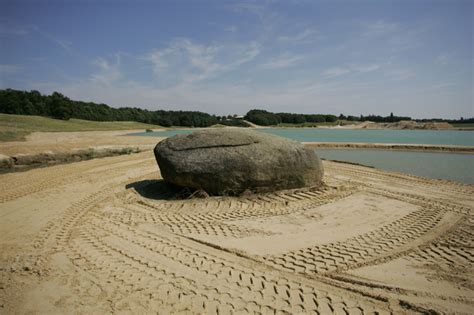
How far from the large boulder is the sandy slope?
0.52 m

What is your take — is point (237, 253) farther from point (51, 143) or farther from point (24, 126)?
point (24, 126)

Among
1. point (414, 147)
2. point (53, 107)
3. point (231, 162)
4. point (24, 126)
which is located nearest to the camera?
point (231, 162)

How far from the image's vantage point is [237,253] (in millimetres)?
5121

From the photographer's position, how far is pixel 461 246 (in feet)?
17.9

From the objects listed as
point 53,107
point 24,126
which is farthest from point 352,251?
point 53,107

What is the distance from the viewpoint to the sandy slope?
3762mm

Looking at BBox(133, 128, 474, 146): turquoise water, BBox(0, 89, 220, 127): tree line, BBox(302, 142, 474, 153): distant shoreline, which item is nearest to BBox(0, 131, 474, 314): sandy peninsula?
BBox(302, 142, 474, 153): distant shoreline

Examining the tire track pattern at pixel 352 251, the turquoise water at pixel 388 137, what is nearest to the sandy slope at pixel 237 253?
the tire track pattern at pixel 352 251

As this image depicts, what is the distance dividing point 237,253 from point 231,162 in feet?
12.2

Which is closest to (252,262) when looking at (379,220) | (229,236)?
(229,236)

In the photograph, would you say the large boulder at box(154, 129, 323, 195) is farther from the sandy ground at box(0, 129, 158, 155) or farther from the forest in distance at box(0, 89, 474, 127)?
the forest in distance at box(0, 89, 474, 127)

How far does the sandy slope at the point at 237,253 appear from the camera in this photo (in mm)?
3762

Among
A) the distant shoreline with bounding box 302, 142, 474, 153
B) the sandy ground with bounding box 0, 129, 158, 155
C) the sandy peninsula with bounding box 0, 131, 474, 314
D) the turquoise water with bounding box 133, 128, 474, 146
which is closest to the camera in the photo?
the sandy peninsula with bounding box 0, 131, 474, 314

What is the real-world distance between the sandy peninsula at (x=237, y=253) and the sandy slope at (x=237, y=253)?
0.03 meters
